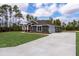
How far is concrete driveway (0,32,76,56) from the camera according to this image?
4.11 metres

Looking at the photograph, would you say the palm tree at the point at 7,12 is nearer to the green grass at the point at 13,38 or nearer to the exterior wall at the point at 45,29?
the green grass at the point at 13,38

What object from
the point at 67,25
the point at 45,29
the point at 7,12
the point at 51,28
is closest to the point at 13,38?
the point at 7,12

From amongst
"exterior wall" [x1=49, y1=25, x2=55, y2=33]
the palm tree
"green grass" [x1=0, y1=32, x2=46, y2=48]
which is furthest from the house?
the palm tree

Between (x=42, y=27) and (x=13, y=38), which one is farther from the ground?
(x=42, y=27)

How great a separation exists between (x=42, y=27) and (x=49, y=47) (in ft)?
1.49

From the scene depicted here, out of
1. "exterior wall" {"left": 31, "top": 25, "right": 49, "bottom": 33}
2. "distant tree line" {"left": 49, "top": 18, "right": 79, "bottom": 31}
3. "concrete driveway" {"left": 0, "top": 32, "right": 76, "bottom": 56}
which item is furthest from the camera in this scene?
"exterior wall" {"left": 31, "top": 25, "right": 49, "bottom": 33}

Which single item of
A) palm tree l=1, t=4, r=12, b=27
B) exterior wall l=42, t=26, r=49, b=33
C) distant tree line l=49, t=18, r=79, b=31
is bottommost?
exterior wall l=42, t=26, r=49, b=33

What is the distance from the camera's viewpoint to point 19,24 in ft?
14.2

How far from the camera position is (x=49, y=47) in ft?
13.9

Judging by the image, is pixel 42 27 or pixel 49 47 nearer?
pixel 49 47

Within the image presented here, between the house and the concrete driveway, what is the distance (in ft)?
0.41

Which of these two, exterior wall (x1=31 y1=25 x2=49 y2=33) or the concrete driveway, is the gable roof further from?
the concrete driveway

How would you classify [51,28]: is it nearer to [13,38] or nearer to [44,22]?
[44,22]

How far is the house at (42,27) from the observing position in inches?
169
